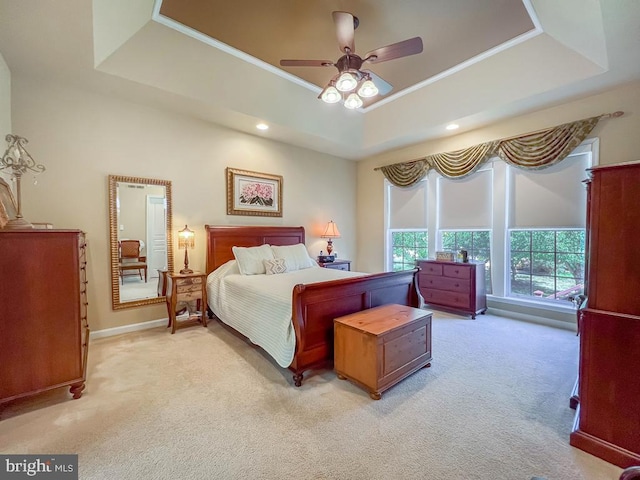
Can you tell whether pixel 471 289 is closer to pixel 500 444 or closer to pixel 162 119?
pixel 500 444

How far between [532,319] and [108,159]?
601 cm

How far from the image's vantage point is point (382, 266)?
5832mm

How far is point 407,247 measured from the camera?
5543 millimetres

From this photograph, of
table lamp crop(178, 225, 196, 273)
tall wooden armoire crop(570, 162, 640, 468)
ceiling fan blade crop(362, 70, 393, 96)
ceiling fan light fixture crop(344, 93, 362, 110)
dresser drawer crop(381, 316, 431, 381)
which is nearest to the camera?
tall wooden armoire crop(570, 162, 640, 468)

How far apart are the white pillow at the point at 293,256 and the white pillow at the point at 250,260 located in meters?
0.23

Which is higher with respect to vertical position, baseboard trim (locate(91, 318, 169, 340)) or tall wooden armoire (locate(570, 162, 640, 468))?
tall wooden armoire (locate(570, 162, 640, 468))

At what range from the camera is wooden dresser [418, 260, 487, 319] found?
13.3 feet

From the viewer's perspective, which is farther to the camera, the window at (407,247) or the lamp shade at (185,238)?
the window at (407,247)

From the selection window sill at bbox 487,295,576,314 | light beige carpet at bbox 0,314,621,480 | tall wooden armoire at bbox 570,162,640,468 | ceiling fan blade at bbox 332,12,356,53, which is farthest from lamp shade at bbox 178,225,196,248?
window sill at bbox 487,295,576,314

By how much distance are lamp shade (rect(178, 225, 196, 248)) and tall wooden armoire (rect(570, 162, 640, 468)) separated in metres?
4.05

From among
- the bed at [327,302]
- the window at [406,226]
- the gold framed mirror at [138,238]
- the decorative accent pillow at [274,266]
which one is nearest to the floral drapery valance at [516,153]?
the window at [406,226]

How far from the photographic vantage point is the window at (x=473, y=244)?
442 cm

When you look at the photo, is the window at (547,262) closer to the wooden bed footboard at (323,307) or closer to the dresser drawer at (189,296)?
the wooden bed footboard at (323,307)

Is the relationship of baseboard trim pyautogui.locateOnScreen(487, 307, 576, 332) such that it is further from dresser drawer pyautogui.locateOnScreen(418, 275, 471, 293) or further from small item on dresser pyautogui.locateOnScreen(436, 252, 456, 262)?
small item on dresser pyautogui.locateOnScreen(436, 252, 456, 262)
